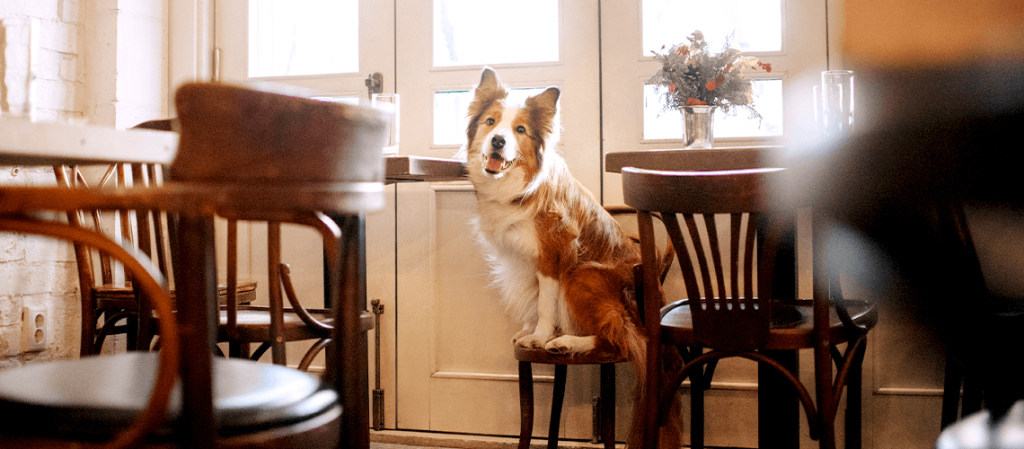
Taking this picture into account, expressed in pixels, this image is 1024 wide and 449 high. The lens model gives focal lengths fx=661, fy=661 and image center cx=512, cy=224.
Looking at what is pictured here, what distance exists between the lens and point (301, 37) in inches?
105

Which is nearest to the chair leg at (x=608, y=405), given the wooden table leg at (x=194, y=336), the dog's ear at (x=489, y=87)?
the dog's ear at (x=489, y=87)

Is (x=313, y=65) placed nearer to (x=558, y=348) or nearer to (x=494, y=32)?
(x=494, y=32)

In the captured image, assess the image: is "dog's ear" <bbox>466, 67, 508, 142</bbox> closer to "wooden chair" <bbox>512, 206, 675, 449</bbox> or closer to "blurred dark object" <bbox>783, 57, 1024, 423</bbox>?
"wooden chair" <bbox>512, 206, 675, 449</bbox>

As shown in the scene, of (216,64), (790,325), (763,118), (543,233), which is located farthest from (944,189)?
(216,64)

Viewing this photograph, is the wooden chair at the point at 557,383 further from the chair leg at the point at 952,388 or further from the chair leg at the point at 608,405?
the chair leg at the point at 952,388

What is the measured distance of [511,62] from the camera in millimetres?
2506

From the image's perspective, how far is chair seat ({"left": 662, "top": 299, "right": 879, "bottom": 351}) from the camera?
4.33ft

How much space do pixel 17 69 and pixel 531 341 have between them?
1.35 metres

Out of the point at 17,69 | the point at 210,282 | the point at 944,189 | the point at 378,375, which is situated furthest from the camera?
the point at 378,375

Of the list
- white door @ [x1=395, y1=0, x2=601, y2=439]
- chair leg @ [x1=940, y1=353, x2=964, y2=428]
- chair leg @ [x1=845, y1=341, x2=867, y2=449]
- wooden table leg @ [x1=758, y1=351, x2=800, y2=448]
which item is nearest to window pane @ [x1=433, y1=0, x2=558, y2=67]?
white door @ [x1=395, y1=0, x2=601, y2=439]

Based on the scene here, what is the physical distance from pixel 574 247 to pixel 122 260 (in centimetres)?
145

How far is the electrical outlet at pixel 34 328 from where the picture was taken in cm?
227

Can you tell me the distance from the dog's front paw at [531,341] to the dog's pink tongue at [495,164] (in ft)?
1.68

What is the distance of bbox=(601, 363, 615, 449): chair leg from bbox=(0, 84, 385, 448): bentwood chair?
124 cm
